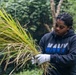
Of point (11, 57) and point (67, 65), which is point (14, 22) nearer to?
point (11, 57)

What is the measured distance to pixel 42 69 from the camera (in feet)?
13.0

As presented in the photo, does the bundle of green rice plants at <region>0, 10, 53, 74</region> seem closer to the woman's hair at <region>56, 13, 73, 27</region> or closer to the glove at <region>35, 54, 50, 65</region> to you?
the glove at <region>35, 54, 50, 65</region>

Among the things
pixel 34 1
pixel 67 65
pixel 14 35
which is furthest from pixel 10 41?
pixel 34 1

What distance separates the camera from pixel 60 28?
3881 mm

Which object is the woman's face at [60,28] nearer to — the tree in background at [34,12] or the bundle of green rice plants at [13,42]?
the bundle of green rice plants at [13,42]

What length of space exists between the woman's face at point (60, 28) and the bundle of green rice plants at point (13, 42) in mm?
297

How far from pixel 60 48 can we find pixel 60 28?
0.22 meters

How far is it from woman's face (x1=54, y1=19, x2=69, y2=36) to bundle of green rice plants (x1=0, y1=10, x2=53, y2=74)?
0.98 ft

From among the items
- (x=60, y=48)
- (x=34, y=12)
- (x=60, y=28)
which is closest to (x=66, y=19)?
(x=60, y=28)

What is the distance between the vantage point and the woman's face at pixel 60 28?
12.7 feet

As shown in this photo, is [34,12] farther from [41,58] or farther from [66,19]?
[41,58]

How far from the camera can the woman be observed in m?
3.85

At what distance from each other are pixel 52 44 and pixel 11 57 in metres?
0.49

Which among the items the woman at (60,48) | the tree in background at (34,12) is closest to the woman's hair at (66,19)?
the woman at (60,48)
